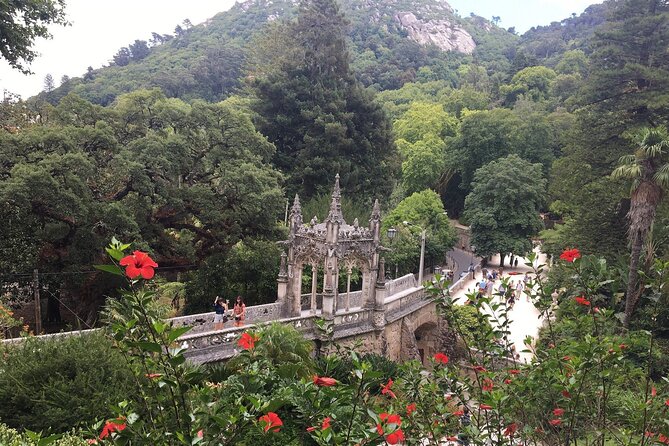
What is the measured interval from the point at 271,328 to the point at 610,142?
66.3 ft

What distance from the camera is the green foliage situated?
8.16m

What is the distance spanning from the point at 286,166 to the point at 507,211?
17.7 metres

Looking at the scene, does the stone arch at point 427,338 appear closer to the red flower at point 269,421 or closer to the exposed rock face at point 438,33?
the red flower at point 269,421

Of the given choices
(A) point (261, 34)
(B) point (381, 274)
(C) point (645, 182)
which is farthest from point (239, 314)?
(A) point (261, 34)

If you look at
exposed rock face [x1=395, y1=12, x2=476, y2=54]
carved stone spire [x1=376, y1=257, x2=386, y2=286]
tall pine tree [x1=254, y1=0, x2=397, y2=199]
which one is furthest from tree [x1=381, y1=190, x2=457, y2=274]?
exposed rock face [x1=395, y1=12, x2=476, y2=54]

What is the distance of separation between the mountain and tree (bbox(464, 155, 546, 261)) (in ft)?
83.1

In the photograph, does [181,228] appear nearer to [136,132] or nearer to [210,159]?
[210,159]

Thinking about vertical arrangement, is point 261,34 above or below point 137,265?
above

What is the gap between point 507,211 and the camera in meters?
39.2

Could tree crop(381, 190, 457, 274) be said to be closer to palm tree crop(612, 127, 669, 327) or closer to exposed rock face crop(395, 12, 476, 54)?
palm tree crop(612, 127, 669, 327)

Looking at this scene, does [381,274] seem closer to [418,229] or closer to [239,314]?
[239,314]

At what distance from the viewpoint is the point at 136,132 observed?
845 inches

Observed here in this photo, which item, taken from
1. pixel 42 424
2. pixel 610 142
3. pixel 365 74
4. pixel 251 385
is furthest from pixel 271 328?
pixel 365 74

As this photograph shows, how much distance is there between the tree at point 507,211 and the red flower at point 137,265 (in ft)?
123
